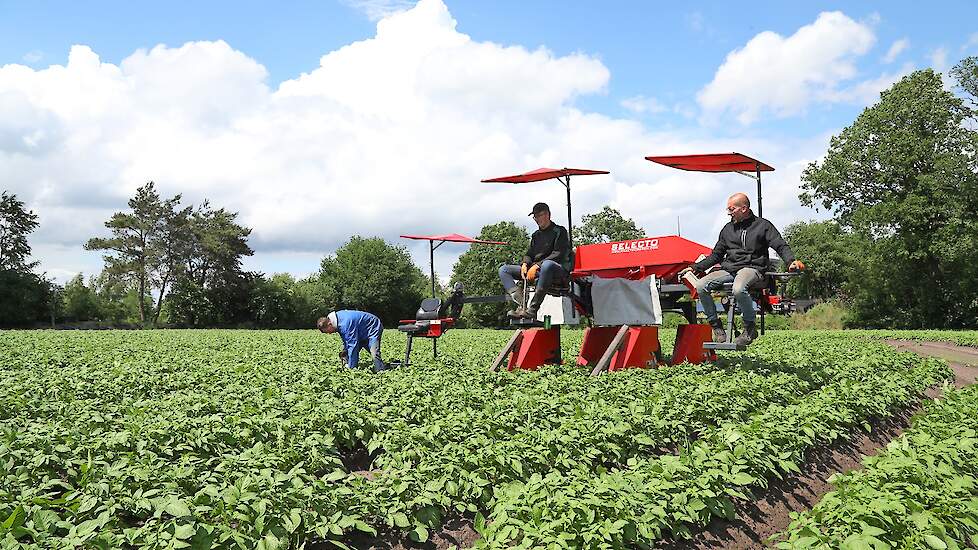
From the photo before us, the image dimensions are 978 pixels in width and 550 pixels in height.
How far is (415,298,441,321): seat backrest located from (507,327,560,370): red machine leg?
4.93 feet

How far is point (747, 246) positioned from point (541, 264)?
2.74 m

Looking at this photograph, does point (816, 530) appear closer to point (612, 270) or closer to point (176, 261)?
point (612, 270)

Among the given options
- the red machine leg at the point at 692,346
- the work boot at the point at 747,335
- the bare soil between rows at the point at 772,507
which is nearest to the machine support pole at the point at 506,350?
the red machine leg at the point at 692,346

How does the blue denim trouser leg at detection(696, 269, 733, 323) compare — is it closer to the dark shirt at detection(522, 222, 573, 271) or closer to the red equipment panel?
the red equipment panel

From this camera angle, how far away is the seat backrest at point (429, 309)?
1158 centimetres

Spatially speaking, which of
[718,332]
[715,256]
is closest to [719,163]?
[715,256]

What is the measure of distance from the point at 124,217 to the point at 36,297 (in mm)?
9308

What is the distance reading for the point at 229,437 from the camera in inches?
221

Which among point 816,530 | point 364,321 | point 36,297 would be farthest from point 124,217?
point 816,530

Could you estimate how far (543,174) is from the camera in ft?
34.7

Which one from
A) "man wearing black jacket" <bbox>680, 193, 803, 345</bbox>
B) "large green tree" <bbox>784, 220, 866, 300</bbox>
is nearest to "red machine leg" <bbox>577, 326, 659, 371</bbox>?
"man wearing black jacket" <bbox>680, 193, 803, 345</bbox>

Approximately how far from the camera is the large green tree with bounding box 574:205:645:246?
214ft

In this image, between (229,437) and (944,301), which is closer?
(229,437)

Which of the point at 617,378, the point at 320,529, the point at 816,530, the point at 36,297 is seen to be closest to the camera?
the point at 320,529
